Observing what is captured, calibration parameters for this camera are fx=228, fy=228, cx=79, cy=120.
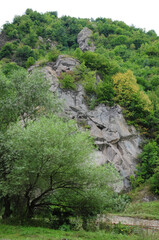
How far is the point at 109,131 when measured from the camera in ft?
99.9

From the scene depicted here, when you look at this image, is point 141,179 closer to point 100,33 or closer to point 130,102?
point 130,102

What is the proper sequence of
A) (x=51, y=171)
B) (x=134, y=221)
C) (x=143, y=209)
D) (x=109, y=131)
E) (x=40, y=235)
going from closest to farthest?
(x=40, y=235), (x=51, y=171), (x=134, y=221), (x=143, y=209), (x=109, y=131)

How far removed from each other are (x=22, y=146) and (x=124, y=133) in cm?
2024

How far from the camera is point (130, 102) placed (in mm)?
34125

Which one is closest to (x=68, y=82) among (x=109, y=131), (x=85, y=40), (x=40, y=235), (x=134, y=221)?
(x=109, y=131)

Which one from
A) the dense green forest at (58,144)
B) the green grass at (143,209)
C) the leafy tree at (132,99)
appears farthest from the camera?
the leafy tree at (132,99)

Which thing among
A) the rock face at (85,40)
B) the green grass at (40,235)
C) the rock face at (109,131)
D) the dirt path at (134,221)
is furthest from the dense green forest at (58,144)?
the rock face at (85,40)

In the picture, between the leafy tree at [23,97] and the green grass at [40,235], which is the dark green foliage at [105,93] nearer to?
the leafy tree at [23,97]

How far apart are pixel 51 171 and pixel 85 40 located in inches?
2566

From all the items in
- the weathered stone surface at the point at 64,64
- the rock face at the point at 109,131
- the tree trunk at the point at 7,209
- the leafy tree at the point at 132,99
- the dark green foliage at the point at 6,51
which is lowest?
the tree trunk at the point at 7,209

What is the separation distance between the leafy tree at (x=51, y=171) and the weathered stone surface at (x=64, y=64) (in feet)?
76.8

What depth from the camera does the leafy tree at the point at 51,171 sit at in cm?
1278

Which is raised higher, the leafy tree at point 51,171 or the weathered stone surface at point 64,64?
the weathered stone surface at point 64,64

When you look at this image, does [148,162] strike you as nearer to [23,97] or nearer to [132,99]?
[132,99]
